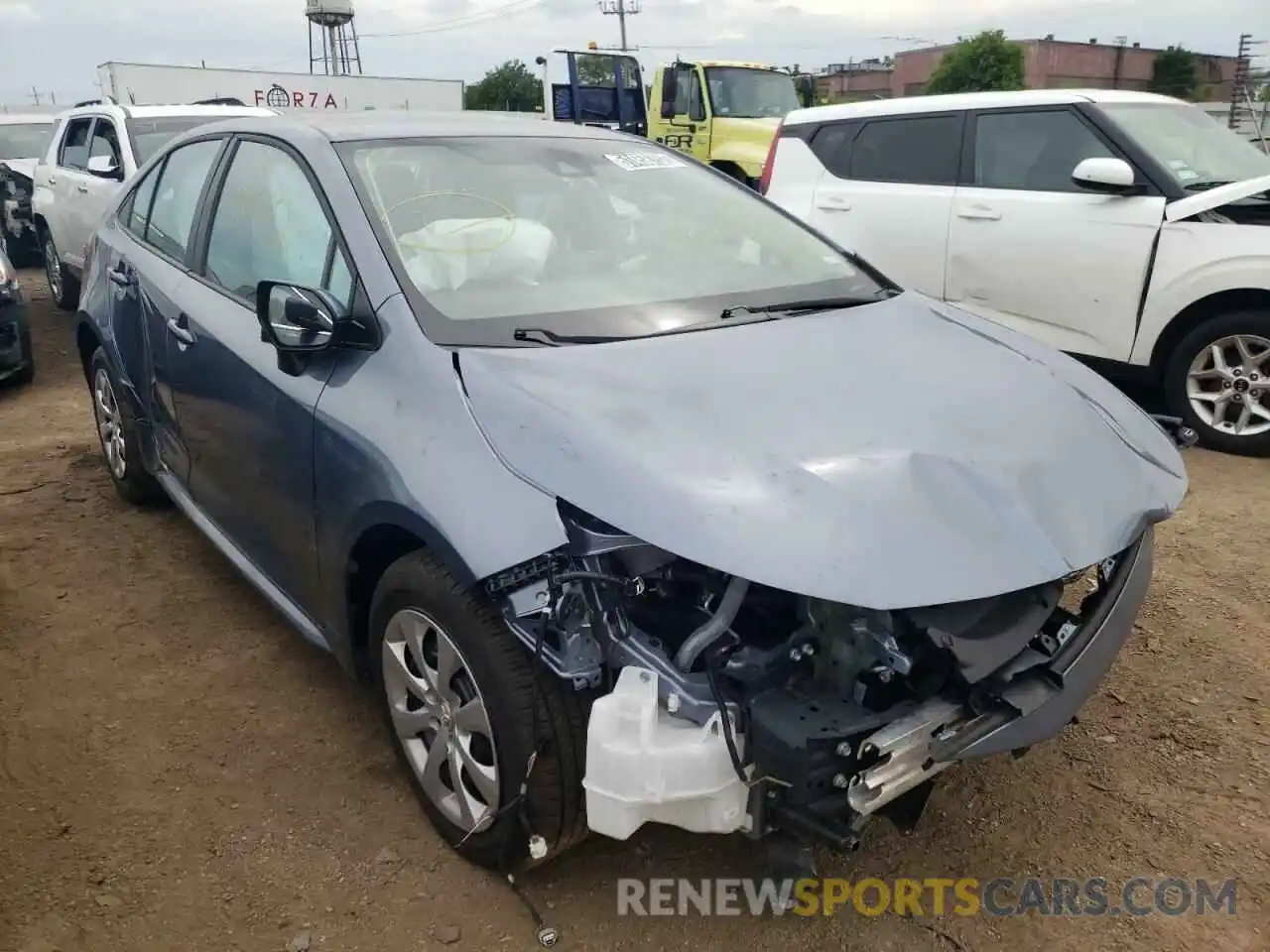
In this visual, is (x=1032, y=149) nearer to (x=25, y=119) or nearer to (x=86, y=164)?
(x=86, y=164)

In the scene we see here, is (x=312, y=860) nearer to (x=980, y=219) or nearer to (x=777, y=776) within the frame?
(x=777, y=776)

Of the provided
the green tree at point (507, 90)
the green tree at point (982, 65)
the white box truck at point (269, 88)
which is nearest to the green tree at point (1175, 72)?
the green tree at point (982, 65)

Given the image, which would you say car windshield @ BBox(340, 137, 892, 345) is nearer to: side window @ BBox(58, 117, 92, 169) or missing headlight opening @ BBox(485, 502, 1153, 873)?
missing headlight opening @ BBox(485, 502, 1153, 873)

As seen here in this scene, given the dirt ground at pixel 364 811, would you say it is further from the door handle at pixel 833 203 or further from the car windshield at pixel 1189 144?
the door handle at pixel 833 203

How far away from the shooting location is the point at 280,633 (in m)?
3.50

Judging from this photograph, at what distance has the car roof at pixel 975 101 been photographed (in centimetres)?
568

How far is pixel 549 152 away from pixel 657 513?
65.9 inches

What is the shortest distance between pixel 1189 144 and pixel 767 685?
16.8ft

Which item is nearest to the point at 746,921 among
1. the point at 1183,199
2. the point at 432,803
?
the point at 432,803

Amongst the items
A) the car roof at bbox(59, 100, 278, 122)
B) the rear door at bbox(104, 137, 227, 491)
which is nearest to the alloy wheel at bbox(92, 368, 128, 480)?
the rear door at bbox(104, 137, 227, 491)

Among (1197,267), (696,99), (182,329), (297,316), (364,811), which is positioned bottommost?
(364,811)

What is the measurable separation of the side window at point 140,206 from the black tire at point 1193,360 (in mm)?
4887

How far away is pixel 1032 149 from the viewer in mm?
5742

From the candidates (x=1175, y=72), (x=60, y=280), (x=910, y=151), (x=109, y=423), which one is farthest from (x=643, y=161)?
(x=1175, y=72)
